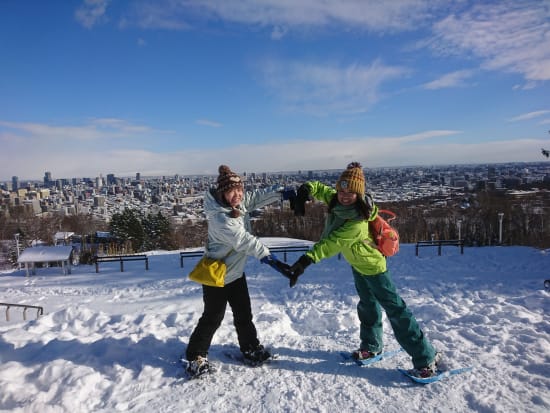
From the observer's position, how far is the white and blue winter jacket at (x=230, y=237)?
3.11 meters

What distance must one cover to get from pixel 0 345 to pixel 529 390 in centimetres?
555

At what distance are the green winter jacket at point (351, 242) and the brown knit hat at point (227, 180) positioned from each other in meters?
0.98

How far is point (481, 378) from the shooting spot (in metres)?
3.14

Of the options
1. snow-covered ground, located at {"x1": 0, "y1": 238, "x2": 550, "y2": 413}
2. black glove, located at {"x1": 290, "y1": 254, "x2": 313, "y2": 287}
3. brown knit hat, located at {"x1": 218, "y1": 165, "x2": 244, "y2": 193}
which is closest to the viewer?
snow-covered ground, located at {"x1": 0, "y1": 238, "x2": 550, "y2": 413}

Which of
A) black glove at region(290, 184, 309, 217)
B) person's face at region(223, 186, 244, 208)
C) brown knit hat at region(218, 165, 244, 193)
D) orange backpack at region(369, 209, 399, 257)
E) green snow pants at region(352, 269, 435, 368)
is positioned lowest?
green snow pants at region(352, 269, 435, 368)

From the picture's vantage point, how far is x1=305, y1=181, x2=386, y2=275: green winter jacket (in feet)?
10.2

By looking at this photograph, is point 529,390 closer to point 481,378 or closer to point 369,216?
point 481,378

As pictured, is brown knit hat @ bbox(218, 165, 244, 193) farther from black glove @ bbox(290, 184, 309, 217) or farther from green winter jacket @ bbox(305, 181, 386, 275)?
green winter jacket @ bbox(305, 181, 386, 275)

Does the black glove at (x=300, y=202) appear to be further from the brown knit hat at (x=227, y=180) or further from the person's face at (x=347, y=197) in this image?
the brown knit hat at (x=227, y=180)

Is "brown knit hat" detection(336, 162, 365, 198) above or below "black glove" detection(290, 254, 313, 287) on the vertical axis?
above

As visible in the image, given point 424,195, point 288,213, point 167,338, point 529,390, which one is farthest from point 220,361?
point 424,195

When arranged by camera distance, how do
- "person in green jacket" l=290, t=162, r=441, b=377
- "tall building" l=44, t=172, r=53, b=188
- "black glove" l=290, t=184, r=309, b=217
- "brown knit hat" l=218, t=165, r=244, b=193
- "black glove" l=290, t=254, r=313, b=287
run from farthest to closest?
1. "tall building" l=44, t=172, r=53, b=188
2. "black glove" l=290, t=184, r=309, b=217
3. "brown knit hat" l=218, t=165, r=244, b=193
4. "person in green jacket" l=290, t=162, r=441, b=377
5. "black glove" l=290, t=254, r=313, b=287

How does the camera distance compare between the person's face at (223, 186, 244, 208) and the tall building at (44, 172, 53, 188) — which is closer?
the person's face at (223, 186, 244, 208)

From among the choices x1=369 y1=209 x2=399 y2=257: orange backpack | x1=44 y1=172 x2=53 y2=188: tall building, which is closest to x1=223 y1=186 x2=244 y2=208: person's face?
x1=369 y1=209 x2=399 y2=257: orange backpack
